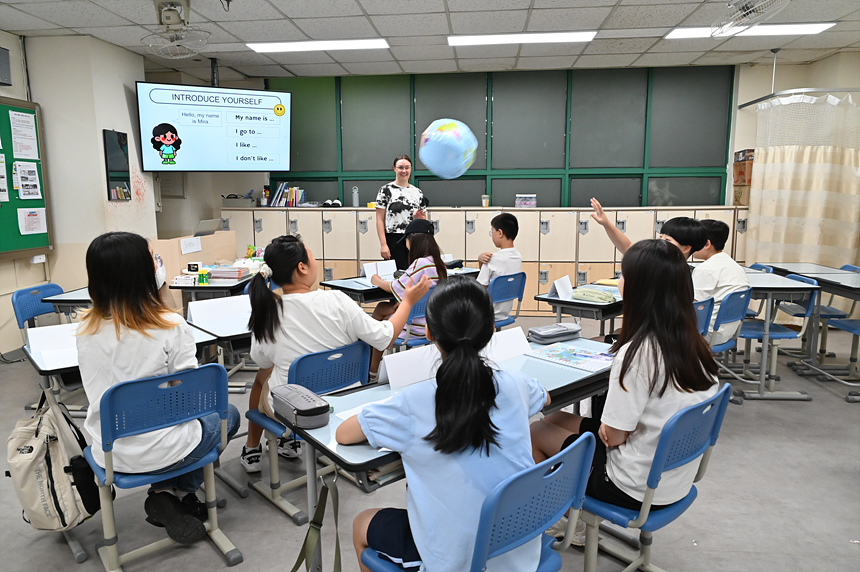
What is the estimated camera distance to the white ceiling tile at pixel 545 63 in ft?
19.8

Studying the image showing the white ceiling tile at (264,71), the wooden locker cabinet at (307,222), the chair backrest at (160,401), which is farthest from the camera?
the wooden locker cabinet at (307,222)

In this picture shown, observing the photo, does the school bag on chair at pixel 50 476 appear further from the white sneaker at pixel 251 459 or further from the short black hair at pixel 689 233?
the short black hair at pixel 689 233

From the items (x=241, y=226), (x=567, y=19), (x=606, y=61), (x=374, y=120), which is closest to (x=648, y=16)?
(x=567, y=19)

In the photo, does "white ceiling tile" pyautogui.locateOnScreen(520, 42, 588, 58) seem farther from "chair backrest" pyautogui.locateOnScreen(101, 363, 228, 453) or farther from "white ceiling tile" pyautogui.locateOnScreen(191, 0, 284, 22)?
"chair backrest" pyautogui.locateOnScreen(101, 363, 228, 453)

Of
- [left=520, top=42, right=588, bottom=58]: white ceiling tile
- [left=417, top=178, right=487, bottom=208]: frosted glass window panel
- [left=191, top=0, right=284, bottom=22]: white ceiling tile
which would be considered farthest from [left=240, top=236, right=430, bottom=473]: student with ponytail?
[left=417, top=178, right=487, bottom=208]: frosted glass window panel

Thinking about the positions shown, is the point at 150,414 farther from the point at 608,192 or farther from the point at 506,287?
the point at 608,192

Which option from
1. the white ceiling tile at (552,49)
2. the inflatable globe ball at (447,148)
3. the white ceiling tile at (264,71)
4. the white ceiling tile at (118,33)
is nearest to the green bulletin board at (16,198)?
the white ceiling tile at (118,33)

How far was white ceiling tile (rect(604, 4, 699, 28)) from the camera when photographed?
444 cm

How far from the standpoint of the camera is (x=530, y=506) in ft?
4.25

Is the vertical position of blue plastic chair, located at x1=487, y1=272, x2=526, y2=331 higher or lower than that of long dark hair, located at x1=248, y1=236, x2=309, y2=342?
lower

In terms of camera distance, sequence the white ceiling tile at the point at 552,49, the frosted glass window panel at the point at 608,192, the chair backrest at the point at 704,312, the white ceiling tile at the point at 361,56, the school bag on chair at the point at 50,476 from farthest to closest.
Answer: the frosted glass window panel at the point at 608,192 → the white ceiling tile at the point at 361,56 → the white ceiling tile at the point at 552,49 → the chair backrest at the point at 704,312 → the school bag on chair at the point at 50,476

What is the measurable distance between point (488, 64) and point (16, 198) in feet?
15.7

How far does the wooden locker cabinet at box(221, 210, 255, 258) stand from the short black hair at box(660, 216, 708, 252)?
4.90 metres

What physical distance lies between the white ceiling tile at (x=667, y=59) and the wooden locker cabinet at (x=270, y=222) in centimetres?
443
